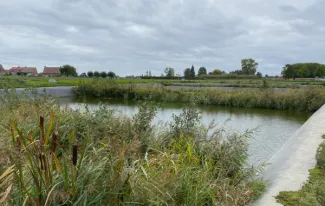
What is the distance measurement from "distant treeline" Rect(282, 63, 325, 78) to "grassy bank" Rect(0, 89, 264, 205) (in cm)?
7008

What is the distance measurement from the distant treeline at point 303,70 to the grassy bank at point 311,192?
70.1m

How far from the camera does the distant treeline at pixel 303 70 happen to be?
6644cm

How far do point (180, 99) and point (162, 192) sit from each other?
1607cm

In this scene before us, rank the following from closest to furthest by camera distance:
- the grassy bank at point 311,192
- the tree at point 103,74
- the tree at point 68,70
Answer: the grassy bank at point 311,192
the tree at point 103,74
the tree at point 68,70

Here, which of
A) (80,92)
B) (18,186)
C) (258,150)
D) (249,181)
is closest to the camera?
(18,186)

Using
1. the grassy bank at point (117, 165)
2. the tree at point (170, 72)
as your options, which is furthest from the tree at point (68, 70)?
the grassy bank at point (117, 165)

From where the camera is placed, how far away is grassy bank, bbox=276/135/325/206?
2084 mm

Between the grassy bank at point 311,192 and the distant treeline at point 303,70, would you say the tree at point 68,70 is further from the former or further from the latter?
the grassy bank at point 311,192

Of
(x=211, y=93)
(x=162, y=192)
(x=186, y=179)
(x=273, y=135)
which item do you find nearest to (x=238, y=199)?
(x=186, y=179)

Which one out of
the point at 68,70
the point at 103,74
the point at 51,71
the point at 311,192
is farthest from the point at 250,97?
the point at 51,71

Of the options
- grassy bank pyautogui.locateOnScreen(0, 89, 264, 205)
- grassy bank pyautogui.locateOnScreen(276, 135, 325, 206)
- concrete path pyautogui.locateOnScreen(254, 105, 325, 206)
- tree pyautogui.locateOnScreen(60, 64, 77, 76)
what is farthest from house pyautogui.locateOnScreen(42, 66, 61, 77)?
grassy bank pyautogui.locateOnScreen(276, 135, 325, 206)

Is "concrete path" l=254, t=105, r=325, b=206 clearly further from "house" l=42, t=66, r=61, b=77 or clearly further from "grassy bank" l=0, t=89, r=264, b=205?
"house" l=42, t=66, r=61, b=77

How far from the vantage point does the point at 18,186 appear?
2.02 metres

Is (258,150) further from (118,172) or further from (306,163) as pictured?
(118,172)
